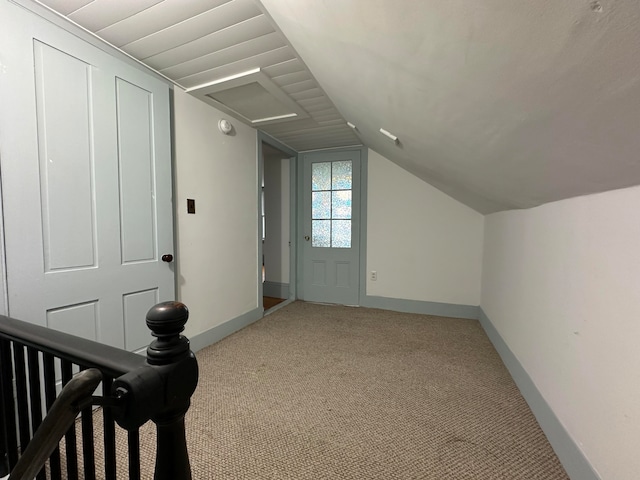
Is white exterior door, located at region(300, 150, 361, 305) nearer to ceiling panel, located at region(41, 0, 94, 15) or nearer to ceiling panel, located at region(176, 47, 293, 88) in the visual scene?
ceiling panel, located at region(176, 47, 293, 88)

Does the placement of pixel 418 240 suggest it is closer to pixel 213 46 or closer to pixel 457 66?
pixel 457 66

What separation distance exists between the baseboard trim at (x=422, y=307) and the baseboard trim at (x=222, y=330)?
4.79ft

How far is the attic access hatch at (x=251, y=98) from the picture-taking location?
197cm

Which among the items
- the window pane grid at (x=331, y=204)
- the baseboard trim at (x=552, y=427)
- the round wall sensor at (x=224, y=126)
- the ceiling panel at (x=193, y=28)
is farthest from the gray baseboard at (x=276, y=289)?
the ceiling panel at (x=193, y=28)

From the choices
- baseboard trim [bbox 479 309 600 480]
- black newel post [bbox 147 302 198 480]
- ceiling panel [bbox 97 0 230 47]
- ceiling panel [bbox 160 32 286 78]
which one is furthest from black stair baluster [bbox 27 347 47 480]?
baseboard trim [bbox 479 309 600 480]

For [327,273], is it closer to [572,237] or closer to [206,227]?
[206,227]

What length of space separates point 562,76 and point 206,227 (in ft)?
7.93

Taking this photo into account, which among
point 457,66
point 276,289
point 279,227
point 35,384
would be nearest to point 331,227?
point 279,227

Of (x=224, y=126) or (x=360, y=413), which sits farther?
(x=224, y=126)

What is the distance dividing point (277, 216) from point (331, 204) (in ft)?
2.89

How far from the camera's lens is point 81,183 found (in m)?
1.48

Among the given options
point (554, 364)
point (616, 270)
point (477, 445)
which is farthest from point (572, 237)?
point (477, 445)

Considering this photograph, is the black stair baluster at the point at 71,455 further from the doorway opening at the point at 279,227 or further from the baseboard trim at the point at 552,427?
the doorway opening at the point at 279,227

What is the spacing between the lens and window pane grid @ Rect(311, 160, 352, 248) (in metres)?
3.67
